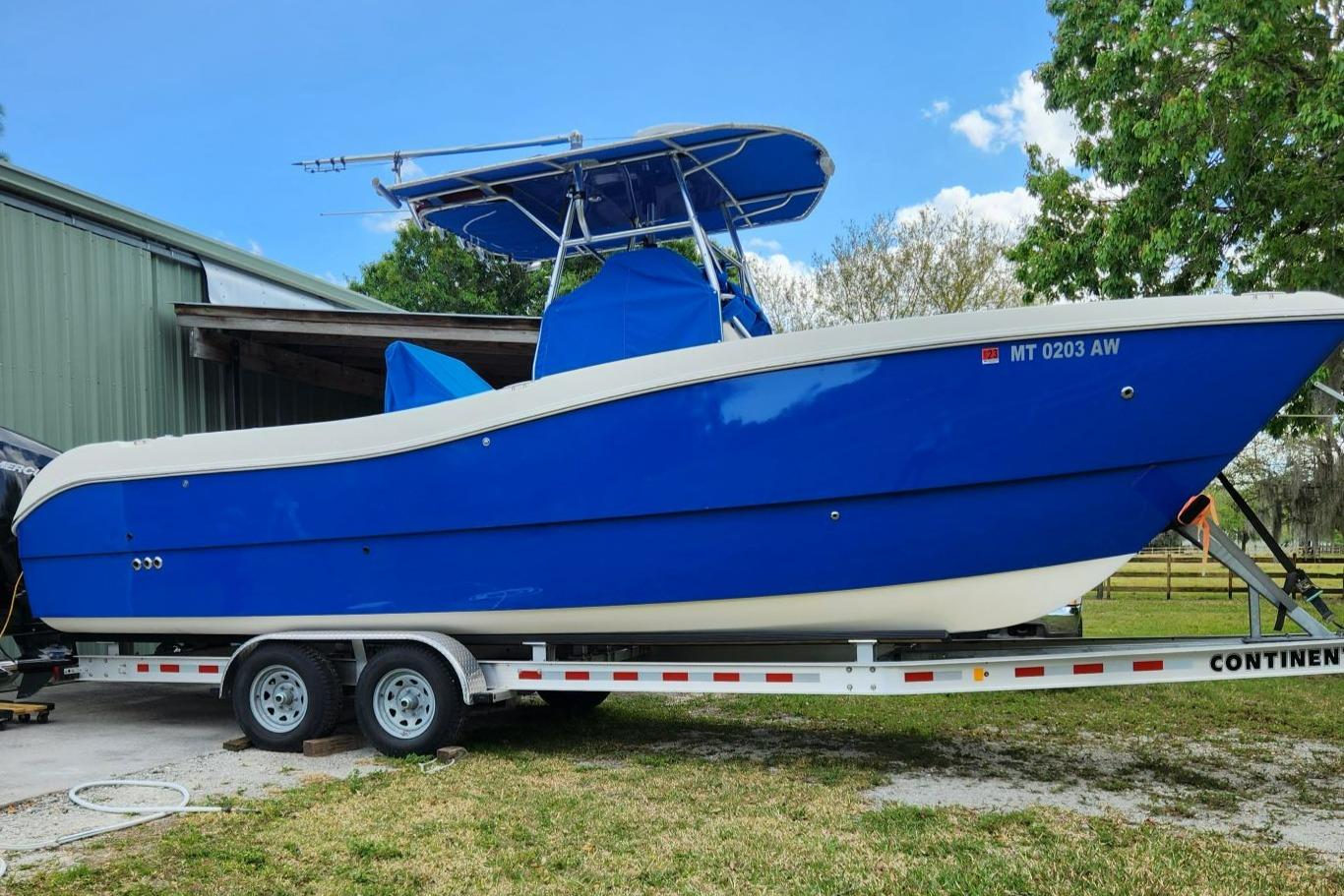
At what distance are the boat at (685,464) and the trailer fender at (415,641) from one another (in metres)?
0.10

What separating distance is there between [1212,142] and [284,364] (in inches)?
339

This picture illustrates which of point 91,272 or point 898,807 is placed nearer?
point 898,807

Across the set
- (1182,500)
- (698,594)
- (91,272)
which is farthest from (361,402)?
(1182,500)

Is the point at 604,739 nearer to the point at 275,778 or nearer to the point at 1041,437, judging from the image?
the point at 275,778

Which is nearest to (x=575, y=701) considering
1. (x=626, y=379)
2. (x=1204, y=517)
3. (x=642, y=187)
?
(x=626, y=379)

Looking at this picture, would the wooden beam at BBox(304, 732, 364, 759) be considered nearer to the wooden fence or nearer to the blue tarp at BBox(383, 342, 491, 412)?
the blue tarp at BBox(383, 342, 491, 412)

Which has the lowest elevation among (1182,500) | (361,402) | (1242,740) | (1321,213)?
(1242,740)

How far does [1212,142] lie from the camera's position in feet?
27.8

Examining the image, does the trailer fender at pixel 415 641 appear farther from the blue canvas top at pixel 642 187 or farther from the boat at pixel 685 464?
the blue canvas top at pixel 642 187

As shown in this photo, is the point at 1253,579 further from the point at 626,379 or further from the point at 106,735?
the point at 106,735

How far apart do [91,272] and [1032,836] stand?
28.3 ft

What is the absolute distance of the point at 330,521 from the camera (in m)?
5.46

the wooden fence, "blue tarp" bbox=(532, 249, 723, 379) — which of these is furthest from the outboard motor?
the wooden fence

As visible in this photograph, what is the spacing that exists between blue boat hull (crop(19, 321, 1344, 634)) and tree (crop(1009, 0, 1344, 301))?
485 centimetres
